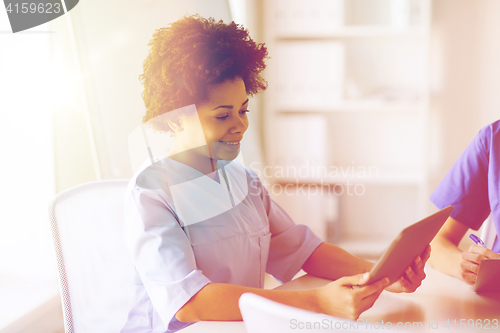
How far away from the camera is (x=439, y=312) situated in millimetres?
720

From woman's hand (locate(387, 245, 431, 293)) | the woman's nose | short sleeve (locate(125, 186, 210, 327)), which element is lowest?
woman's hand (locate(387, 245, 431, 293))

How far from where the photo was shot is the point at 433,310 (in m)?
0.73

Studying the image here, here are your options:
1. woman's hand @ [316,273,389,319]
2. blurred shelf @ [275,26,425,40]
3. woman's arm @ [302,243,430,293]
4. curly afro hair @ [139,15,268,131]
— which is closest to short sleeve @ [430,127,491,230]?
woman's arm @ [302,243,430,293]

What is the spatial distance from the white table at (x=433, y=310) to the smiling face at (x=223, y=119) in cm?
33

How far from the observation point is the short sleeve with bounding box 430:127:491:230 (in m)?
1.06

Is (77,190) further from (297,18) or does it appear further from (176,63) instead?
(297,18)

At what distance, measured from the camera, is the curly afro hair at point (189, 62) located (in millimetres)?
895

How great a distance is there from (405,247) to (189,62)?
58 cm

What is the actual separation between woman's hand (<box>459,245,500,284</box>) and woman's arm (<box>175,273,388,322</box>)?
11.2 inches

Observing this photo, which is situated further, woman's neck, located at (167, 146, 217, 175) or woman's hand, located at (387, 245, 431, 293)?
woman's neck, located at (167, 146, 217, 175)

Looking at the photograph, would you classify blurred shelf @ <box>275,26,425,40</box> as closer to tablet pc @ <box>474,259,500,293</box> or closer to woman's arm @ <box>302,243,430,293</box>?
woman's arm @ <box>302,243,430,293</box>

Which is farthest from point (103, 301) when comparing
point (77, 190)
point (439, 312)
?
point (439, 312)

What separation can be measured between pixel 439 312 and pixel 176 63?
0.72m

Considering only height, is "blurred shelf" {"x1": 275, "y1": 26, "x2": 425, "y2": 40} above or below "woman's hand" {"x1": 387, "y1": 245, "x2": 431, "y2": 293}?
above
